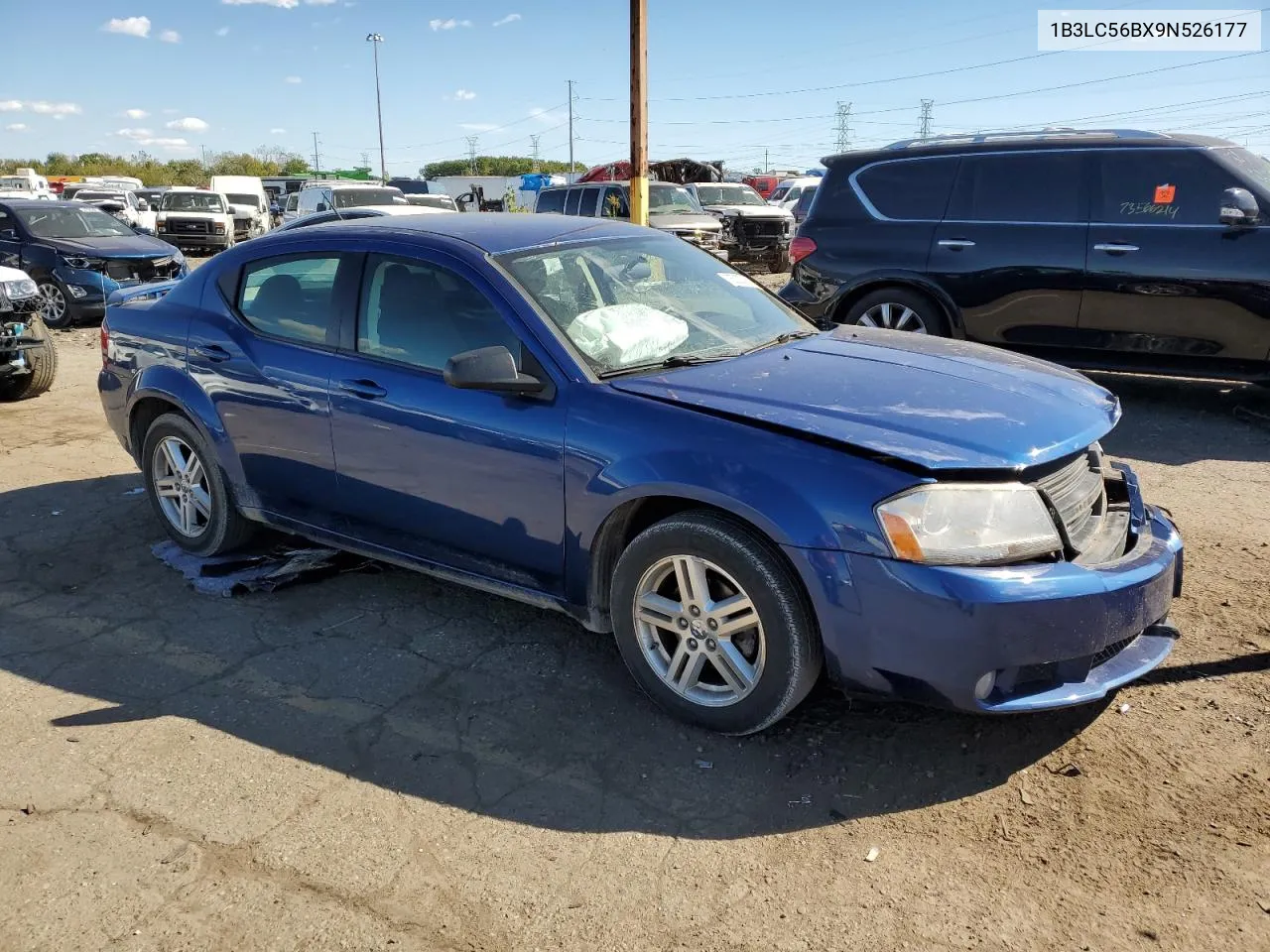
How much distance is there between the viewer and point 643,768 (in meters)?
3.13

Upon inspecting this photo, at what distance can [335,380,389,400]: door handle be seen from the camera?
12.8 ft

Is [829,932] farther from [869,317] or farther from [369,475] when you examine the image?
[869,317]

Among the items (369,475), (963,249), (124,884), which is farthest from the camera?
(963,249)

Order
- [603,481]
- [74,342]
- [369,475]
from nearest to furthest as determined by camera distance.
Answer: [603,481] → [369,475] → [74,342]

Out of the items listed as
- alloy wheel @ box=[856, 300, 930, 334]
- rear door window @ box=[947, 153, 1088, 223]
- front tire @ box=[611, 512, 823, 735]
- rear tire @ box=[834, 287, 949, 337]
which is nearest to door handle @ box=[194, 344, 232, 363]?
front tire @ box=[611, 512, 823, 735]

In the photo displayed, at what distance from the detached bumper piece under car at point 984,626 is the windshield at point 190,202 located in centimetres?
2602

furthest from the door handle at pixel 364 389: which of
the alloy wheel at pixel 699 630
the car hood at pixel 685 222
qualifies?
the car hood at pixel 685 222

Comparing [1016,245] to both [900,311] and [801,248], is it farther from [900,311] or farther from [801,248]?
[801,248]

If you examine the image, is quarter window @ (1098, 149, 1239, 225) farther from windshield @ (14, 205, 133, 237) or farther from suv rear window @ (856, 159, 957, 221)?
windshield @ (14, 205, 133, 237)

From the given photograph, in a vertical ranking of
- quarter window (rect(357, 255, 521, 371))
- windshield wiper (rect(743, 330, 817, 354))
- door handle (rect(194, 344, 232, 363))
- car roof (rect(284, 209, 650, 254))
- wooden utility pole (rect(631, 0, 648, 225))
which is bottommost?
door handle (rect(194, 344, 232, 363))

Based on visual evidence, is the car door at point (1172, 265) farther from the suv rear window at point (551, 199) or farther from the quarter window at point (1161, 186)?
the suv rear window at point (551, 199)

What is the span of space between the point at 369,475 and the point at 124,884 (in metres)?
1.75

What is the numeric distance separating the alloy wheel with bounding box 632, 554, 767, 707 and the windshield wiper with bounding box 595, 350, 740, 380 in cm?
73

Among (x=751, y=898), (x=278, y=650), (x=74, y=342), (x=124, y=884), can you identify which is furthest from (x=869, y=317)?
(x=74, y=342)
